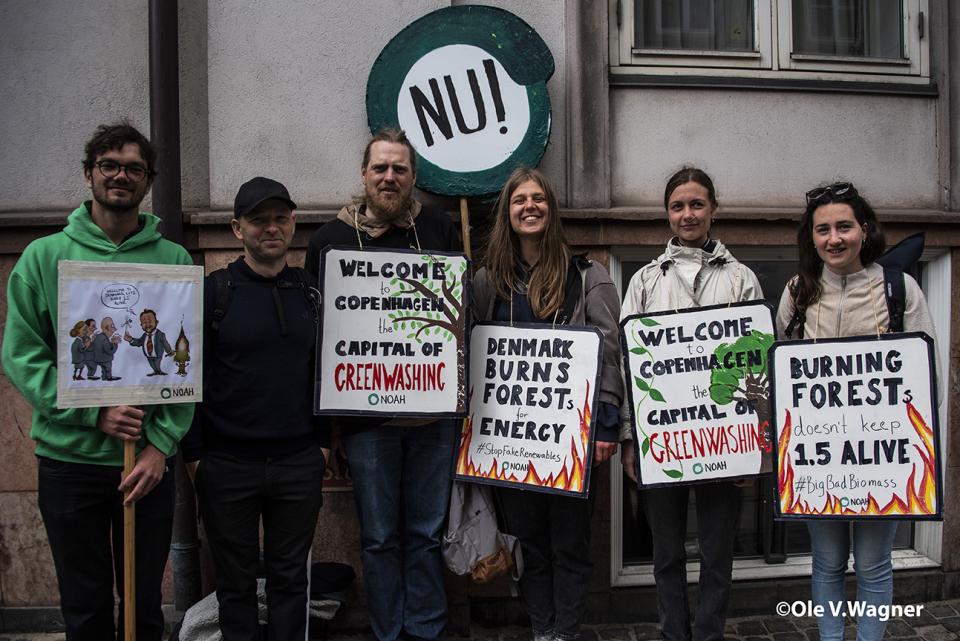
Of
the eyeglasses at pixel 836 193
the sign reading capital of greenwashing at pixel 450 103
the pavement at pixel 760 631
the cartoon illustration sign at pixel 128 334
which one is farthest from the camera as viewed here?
the pavement at pixel 760 631

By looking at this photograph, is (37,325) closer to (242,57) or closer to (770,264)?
(242,57)

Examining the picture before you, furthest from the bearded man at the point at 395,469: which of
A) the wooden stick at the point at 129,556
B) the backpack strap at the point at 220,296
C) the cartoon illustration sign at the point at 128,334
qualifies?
the wooden stick at the point at 129,556

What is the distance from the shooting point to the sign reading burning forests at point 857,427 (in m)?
2.85

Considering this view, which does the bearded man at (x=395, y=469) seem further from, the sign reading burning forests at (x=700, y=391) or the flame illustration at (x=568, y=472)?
the sign reading burning forests at (x=700, y=391)

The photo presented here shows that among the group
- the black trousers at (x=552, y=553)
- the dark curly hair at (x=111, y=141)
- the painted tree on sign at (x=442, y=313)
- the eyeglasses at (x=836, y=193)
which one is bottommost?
the black trousers at (x=552, y=553)

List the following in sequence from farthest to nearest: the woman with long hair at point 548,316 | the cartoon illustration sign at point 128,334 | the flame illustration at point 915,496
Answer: the woman with long hair at point 548,316 < the flame illustration at point 915,496 < the cartoon illustration sign at point 128,334

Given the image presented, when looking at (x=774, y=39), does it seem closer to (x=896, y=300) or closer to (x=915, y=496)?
(x=896, y=300)

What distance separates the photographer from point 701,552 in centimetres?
322

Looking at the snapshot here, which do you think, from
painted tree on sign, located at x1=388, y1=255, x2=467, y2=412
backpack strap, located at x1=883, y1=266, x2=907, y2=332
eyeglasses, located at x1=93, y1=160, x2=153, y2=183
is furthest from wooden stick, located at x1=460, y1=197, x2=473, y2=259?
backpack strap, located at x1=883, y1=266, x2=907, y2=332

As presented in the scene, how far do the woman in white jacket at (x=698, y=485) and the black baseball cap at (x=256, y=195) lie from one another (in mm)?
→ 1581

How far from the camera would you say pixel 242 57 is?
3896mm

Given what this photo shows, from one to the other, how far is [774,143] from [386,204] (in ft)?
8.11

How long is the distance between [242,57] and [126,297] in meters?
1.84

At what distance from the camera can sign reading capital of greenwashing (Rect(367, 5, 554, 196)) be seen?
149 inches
